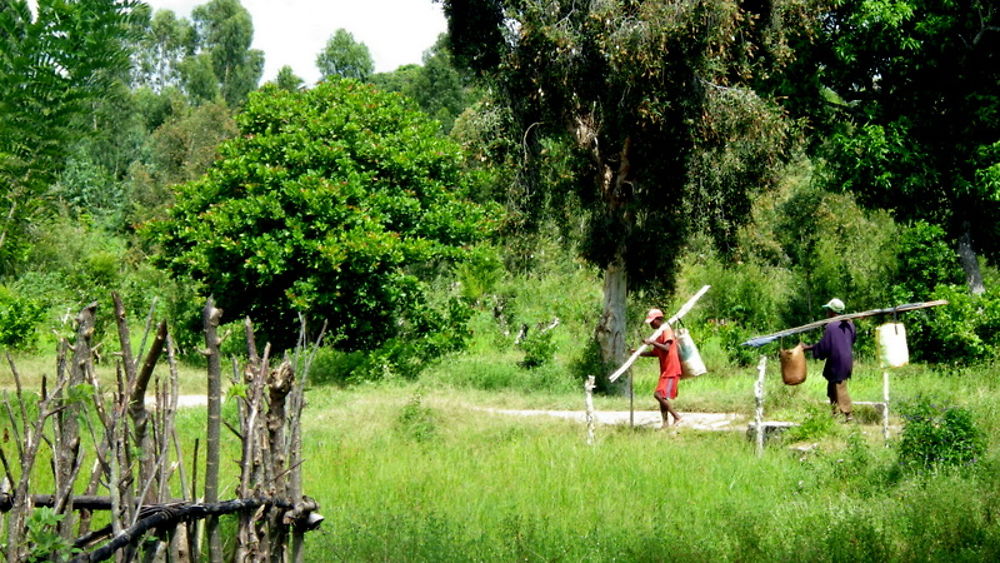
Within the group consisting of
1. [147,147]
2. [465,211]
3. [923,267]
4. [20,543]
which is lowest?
[20,543]

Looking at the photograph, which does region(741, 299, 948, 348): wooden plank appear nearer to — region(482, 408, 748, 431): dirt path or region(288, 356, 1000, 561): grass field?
region(288, 356, 1000, 561): grass field

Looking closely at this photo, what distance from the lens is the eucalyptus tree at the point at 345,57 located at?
6469 cm

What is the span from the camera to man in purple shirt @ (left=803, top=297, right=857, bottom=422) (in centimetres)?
1302

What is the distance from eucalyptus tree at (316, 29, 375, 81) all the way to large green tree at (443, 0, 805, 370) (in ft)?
157

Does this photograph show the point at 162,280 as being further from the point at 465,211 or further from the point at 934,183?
the point at 934,183

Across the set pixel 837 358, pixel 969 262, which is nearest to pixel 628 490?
pixel 837 358

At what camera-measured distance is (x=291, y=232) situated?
17734mm

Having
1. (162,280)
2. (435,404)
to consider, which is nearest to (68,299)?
(162,280)

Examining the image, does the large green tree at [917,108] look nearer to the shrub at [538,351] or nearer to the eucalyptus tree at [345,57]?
the shrub at [538,351]

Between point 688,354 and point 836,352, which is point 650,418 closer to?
point 688,354

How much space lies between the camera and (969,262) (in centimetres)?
2036

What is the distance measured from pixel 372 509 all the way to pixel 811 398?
332 inches

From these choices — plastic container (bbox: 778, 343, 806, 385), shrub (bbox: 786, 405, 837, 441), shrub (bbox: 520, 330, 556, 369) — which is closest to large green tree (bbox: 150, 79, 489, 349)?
shrub (bbox: 520, 330, 556, 369)

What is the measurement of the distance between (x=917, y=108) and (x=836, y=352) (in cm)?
931
